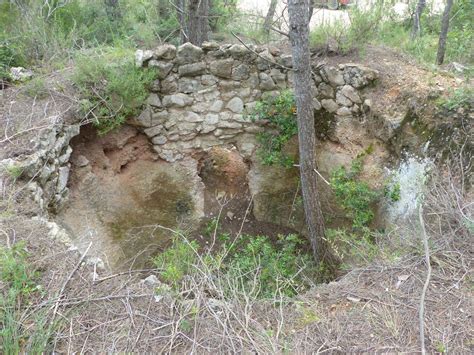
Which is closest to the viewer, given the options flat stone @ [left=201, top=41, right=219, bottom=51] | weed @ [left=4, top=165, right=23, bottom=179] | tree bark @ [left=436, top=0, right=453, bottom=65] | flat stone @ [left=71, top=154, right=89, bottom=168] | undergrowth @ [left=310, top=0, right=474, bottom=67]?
weed @ [left=4, top=165, right=23, bottom=179]

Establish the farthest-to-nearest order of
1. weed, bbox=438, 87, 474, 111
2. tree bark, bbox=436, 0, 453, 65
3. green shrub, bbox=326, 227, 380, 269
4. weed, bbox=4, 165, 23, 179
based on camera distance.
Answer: tree bark, bbox=436, 0, 453, 65 < weed, bbox=438, 87, 474, 111 < weed, bbox=4, 165, 23, 179 < green shrub, bbox=326, 227, 380, 269

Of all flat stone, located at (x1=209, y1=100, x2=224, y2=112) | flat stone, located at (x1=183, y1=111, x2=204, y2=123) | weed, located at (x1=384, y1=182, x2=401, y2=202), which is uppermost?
flat stone, located at (x1=209, y1=100, x2=224, y2=112)

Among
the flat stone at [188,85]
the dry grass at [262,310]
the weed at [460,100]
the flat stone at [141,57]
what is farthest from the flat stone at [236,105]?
the dry grass at [262,310]

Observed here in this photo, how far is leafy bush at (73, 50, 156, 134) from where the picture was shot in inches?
169

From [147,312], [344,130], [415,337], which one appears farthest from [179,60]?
[415,337]

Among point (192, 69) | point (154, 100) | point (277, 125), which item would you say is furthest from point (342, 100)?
point (154, 100)

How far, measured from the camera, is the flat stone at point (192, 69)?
4699mm

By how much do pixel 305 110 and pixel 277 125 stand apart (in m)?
1.37

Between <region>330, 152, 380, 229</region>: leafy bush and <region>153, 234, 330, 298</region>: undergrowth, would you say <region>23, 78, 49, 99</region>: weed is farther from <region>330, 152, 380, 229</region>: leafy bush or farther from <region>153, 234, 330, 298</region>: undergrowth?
<region>330, 152, 380, 229</region>: leafy bush

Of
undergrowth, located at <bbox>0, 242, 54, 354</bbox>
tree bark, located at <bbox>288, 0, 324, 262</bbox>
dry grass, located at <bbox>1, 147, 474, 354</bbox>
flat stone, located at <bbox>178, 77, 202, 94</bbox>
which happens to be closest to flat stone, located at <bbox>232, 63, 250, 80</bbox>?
flat stone, located at <bbox>178, 77, 202, 94</bbox>

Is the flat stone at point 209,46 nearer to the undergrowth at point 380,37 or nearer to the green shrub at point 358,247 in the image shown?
the undergrowth at point 380,37

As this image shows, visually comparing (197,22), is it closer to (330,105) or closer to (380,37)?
(330,105)

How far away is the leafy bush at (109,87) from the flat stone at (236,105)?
998mm

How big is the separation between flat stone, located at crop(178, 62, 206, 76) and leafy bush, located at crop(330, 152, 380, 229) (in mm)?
2033
